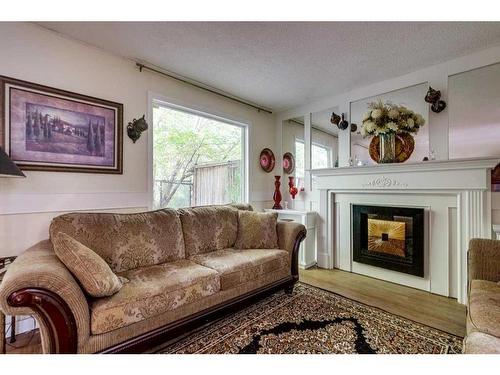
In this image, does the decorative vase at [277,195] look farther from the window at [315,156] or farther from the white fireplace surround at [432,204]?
the white fireplace surround at [432,204]

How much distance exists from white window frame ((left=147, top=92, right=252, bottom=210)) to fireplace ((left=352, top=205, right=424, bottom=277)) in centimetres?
163

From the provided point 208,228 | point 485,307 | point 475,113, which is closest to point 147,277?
point 208,228

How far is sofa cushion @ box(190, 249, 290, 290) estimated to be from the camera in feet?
6.59

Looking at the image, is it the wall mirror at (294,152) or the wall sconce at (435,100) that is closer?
the wall sconce at (435,100)

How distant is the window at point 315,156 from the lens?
12.0ft

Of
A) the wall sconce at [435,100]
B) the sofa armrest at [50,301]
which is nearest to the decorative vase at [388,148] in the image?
the wall sconce at [435,100]

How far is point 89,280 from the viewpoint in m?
1.37

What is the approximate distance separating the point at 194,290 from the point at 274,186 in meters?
2.70

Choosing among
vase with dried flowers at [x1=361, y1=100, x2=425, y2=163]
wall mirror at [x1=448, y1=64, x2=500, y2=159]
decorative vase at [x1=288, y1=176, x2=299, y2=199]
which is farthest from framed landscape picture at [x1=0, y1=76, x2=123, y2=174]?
wall mirror at [x1=448, y1=64, x2=500, y2=159]

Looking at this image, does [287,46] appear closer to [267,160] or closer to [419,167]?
[419,167]

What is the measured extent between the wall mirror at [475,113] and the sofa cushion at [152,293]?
2733mm

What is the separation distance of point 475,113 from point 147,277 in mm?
3337

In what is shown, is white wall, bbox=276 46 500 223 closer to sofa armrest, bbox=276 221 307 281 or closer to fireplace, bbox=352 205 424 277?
fireplace, bbox=352 205 424 277

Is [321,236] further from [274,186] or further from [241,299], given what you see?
[241,299]
